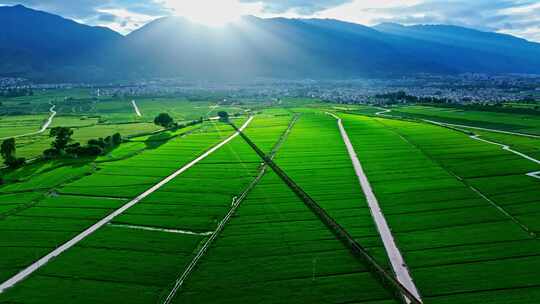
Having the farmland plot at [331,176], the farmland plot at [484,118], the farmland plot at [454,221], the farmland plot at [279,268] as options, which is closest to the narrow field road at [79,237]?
the farmland plot at [279,268]

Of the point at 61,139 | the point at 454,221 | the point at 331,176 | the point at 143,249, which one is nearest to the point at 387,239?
the point at 454,221

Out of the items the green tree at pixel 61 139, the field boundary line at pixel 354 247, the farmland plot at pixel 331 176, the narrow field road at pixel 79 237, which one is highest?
the green tree at pixel 61 139

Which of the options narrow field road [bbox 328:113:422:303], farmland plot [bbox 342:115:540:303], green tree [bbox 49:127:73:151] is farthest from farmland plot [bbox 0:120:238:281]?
farmland plot [bbox 342:115:540:303]

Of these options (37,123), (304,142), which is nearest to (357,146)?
(304,142)

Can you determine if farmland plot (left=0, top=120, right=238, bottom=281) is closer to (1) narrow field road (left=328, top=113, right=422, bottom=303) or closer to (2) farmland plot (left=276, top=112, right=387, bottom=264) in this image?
(2) farmland plot (left=276, top=112, right=387, bottom=264)

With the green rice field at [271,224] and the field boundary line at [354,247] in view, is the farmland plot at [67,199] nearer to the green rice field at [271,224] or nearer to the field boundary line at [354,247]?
the green rice field at [271,224]
